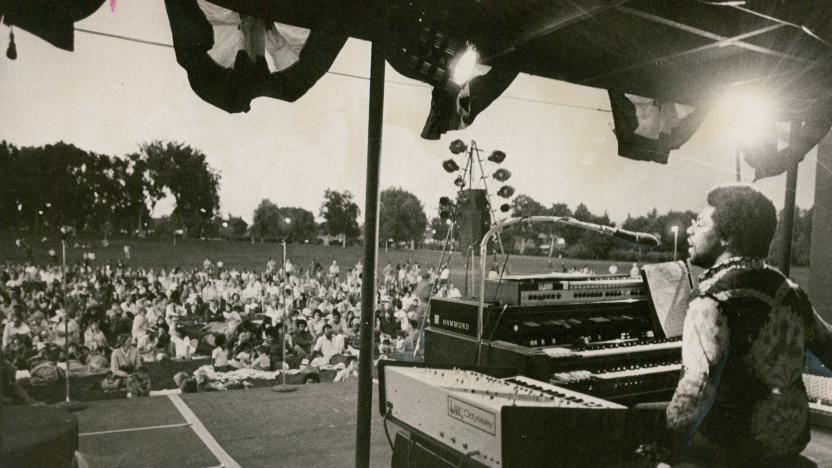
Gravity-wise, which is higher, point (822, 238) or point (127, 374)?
point (822, 238)

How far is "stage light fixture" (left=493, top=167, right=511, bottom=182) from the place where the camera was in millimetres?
6121

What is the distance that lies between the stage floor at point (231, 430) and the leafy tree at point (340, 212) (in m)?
5.21

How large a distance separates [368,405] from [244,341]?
8.01m

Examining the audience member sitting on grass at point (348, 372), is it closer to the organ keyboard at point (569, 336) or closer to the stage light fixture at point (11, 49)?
the organ keyboard at point (569, 336)

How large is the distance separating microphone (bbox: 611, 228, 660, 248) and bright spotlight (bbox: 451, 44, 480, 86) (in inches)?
45.4

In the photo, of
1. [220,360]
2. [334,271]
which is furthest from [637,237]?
[334,271]

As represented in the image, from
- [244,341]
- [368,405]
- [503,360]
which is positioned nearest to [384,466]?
[368,405]

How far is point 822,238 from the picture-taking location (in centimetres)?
541

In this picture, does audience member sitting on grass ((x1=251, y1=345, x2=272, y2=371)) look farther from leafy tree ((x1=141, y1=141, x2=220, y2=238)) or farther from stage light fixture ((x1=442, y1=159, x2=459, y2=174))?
stage light fixture ((x1=442, y1=159, x2=459, y2=174))

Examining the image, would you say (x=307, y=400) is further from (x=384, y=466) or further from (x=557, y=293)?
(x=557, y=293)

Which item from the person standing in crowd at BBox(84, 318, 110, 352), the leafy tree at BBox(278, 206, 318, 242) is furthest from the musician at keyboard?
the person standing in crowd at BBox(84, 318, 110, 352)

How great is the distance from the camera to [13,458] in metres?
1.66

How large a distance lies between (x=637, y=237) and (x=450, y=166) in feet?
12.2

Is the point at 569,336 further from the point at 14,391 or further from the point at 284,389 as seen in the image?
the point at 14,391
